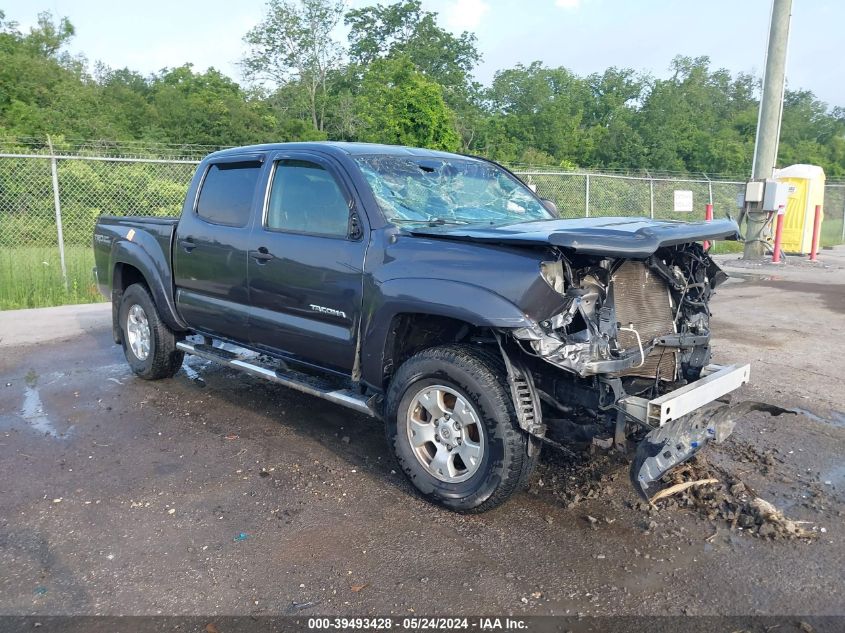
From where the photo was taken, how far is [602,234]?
3.34m

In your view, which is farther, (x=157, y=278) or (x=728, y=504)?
(x=157, y=278)

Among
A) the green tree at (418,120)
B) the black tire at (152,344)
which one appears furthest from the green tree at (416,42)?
the black tire at (152,344)

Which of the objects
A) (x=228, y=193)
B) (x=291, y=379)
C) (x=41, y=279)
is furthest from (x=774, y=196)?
(x=41, y=279)

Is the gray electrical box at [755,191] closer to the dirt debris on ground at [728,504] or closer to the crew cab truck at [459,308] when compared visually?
the crew cab truck at [459,308]

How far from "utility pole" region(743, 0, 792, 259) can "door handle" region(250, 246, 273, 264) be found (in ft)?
36.9

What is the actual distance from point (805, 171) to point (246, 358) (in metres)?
15.6

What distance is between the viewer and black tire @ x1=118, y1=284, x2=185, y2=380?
6.03 meters

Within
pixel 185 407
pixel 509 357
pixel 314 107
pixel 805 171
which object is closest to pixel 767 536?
pixel 509 357

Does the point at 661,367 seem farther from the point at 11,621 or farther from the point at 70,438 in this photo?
the point at 70,438

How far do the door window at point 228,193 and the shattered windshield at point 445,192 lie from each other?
1.05 m

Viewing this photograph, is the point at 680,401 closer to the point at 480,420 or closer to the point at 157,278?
the point at 480,420

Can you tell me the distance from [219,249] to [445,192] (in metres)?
1.72

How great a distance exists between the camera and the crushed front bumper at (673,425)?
11.0ft

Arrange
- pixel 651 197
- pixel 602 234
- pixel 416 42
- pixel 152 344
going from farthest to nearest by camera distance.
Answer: pixel 416 42 < pixel 651 197 < pixel 152 344 < pixel 602 234
